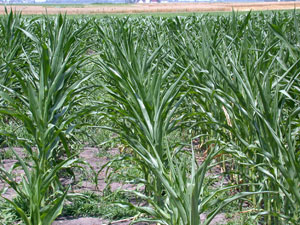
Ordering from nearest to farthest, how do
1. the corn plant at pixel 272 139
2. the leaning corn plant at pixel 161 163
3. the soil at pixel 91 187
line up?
the leaning corn plant at pixel 161 163 → the corn plant at pixel 272 139 → the soil at pixel 91 187

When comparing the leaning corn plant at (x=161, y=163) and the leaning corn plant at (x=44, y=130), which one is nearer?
the leaning corn plant at (x=161, y=163)

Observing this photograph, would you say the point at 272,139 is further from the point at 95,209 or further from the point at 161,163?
the point at 95,209

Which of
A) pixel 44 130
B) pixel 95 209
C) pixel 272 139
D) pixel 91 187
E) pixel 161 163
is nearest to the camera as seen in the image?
pixel 161 163

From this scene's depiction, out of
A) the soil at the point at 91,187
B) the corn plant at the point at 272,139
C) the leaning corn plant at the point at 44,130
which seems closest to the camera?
the corn plant at the point at 272,139

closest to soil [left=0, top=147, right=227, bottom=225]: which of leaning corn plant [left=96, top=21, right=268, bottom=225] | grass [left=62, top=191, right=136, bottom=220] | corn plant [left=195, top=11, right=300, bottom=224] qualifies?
grass [left=62, top=191, right=136, bottom=220]

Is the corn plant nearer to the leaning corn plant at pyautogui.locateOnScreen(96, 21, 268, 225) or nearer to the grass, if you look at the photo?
the leaning corn plant at pyautogui.locateOnScreen(96, 21, 268, 225)

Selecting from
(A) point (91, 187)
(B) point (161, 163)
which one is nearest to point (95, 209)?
(A) point (91, 187)

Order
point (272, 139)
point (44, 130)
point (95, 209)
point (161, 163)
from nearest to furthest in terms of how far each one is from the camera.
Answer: point (161, 163)
point (272, 139)
point (44, 130)
point (95, 209)

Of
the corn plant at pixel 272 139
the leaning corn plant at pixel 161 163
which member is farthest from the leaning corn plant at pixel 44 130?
the corn plant at pixel 272 139

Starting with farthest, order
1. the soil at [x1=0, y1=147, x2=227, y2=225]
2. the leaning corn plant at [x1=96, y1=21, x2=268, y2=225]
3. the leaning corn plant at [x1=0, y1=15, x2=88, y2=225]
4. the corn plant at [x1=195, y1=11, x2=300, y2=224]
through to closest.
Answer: the soil at [x1=0, y1=147, x2=227, y2=225] < the leaning corn plant at [x1=0, y1=15, x2=88, y2=225] < the corn plant at [x1=195, y1=11, x2=300, y2=224] < the leaning corn plant at [x1=96, y1=21, x2=268, y2=225]

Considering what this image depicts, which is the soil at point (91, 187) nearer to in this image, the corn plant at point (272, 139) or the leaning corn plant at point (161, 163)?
the leaning corn plant at point (161, 163)

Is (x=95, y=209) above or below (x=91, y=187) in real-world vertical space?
below

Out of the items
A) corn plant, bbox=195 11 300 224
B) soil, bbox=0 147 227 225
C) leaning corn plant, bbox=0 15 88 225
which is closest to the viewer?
corn plant, bbox=195 11 300 224

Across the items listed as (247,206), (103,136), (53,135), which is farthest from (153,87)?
(103,136)
